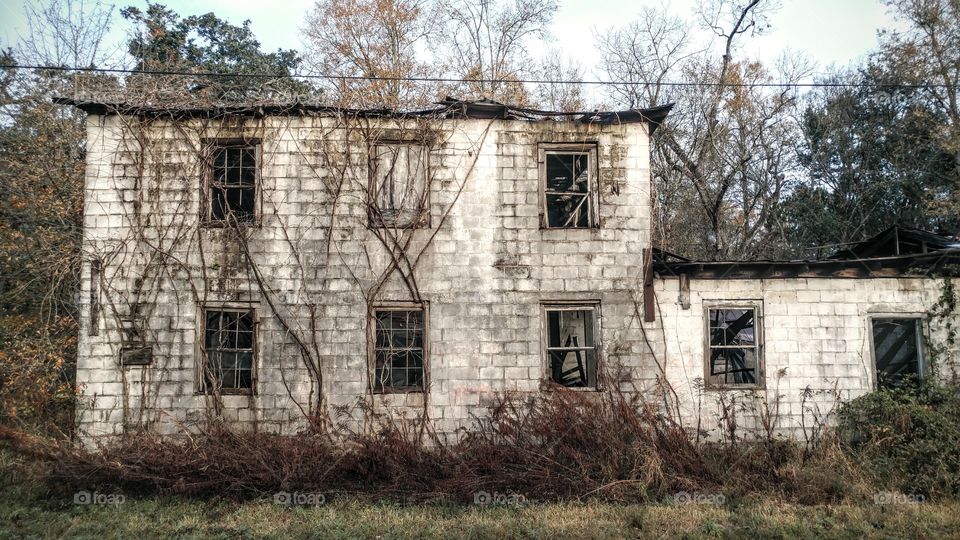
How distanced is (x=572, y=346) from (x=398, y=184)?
14.7 ft

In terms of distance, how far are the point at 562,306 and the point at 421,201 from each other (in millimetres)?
2965

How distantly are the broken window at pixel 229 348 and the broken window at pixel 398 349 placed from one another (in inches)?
80.4

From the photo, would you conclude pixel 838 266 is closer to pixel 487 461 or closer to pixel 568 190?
pixel 568 190

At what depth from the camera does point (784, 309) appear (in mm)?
11047

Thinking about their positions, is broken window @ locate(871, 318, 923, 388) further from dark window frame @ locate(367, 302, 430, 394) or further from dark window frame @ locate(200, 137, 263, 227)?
dark window frame @ locate(200, 137, 263, 227)

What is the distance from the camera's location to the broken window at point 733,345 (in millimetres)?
10953

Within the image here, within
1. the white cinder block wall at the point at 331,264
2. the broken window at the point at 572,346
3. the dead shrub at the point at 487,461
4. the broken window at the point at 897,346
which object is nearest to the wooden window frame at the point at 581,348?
the broken window at the point at 572,346

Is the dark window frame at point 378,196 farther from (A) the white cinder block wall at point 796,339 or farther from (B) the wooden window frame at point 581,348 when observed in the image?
(A) the white cinder block wall at point 796,339

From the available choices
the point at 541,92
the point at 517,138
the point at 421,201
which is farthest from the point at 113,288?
the point at 541,92
